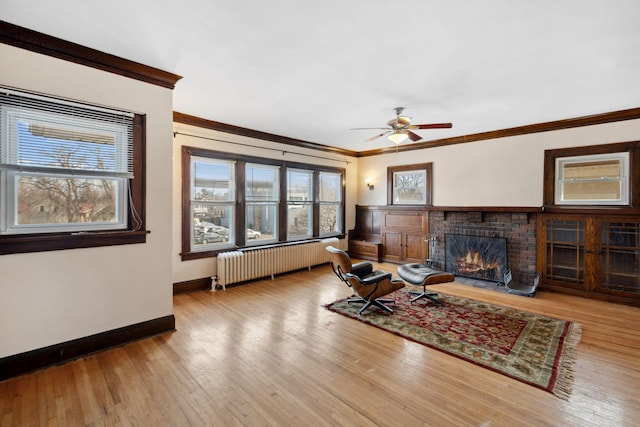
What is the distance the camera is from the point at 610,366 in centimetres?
262

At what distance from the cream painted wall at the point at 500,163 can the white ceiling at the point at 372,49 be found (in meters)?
0.51

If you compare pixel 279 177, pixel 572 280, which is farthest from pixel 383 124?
pixel 572 280

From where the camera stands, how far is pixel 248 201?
546 centimetres

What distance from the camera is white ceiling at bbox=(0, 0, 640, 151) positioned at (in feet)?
6.79

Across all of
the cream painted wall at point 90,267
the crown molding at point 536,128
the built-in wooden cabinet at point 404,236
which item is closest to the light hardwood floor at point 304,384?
the cream painted wall at point 90,267

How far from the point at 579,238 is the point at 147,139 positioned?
20.9 feet

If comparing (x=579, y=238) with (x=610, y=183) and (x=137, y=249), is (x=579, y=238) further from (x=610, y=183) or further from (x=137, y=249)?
(x=137, y=249)

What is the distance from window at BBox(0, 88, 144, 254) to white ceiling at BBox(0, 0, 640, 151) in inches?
25.7

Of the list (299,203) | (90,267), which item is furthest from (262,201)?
(90,267)

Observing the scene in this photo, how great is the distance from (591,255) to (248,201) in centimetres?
577

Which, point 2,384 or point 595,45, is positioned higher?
point 595,45

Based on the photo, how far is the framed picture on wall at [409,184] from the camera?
6.43 m

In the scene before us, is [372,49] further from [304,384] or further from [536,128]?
[536,128]

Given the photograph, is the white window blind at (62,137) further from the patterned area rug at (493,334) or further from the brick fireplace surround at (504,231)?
the brick fireplace surround at (504,231)
